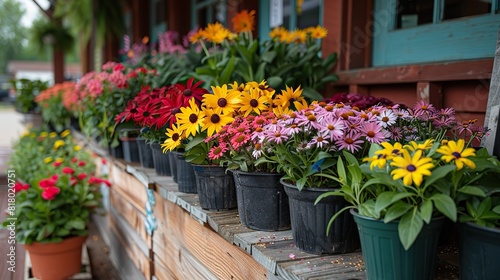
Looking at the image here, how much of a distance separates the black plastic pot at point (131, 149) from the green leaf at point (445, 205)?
186 centimetres

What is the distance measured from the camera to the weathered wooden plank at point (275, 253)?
3.56ft

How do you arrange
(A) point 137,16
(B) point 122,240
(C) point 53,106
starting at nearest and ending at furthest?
(B) point 122,240 → (C) point 53,106 → (A) point 137,16

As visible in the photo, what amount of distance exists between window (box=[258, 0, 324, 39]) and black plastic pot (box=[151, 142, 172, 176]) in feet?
4.41

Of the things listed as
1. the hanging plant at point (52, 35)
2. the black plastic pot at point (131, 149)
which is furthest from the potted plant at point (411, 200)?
the hanging plant at point (52, 35)

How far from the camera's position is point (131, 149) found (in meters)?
2.48

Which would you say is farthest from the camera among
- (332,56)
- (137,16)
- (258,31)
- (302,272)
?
(137,16)

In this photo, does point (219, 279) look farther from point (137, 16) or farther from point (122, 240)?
point (137, 16)

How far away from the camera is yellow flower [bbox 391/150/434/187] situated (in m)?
0.83

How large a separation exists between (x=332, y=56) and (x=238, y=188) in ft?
3.96

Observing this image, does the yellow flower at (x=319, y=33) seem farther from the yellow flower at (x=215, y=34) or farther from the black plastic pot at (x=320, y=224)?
the black plastic pot at (x=320, y=224)

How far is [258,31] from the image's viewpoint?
11.2ft

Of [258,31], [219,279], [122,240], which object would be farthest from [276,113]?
[258,31]

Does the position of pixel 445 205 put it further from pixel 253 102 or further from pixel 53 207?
pixel 53 207

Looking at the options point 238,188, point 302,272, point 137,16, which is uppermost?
point 137,16
